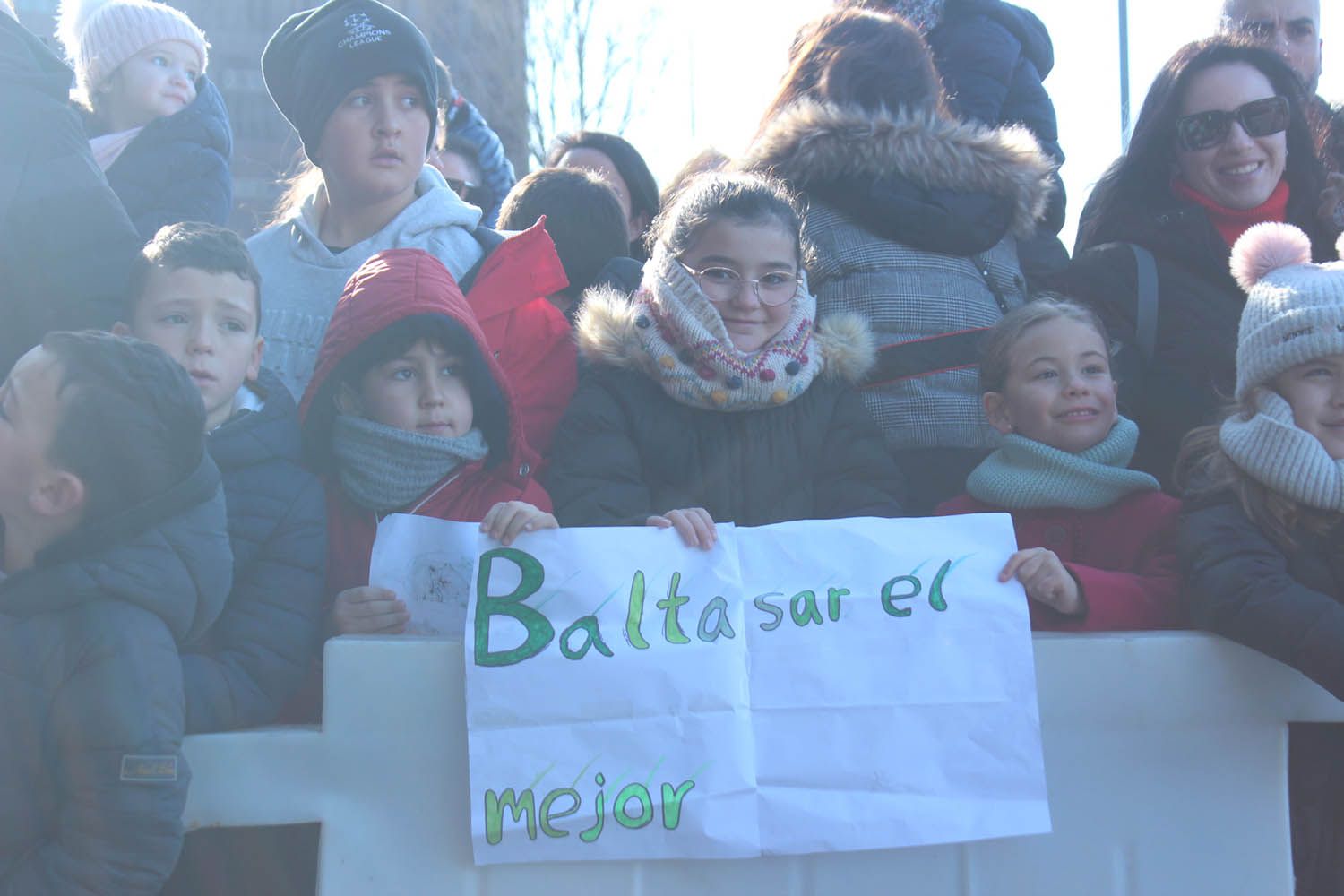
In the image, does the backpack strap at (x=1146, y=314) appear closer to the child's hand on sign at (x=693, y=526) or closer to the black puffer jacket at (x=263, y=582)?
the child's hand on sign at (x=693, y=526)

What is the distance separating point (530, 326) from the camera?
10.2ft

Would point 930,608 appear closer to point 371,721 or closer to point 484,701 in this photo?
A: point 484,701

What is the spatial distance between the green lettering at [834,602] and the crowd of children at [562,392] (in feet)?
0.68

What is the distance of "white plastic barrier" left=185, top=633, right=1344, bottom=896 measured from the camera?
2.03 metres

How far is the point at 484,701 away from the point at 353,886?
33 cm

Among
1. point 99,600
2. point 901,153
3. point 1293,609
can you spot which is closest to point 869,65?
point 901,153

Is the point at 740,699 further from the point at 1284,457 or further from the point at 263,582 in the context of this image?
the point at 1284,457

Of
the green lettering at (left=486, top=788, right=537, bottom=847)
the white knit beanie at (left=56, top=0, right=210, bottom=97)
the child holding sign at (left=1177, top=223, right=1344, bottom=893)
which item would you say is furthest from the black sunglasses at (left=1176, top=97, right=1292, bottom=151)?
the white knit beanie at (left=56, top=0, right=210, bottom=97)

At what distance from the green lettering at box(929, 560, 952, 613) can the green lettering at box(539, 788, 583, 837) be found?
620mm

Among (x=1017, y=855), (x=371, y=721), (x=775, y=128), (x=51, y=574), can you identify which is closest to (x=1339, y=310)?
(x=1017, y=855)

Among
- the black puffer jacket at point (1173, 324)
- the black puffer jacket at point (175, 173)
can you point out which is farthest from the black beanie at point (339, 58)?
the black puffer jacket at point (1173, 324)

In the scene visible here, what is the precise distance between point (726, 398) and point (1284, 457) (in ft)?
3.23

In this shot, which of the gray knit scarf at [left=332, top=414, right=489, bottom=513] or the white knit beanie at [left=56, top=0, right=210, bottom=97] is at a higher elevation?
the white knit beanie at [left=56, top=0, right=210, bottom=97]

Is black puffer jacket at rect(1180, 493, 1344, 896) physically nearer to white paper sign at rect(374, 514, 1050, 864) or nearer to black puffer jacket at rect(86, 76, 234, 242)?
white paper sign at rect(374, 514, 1050, 864)
